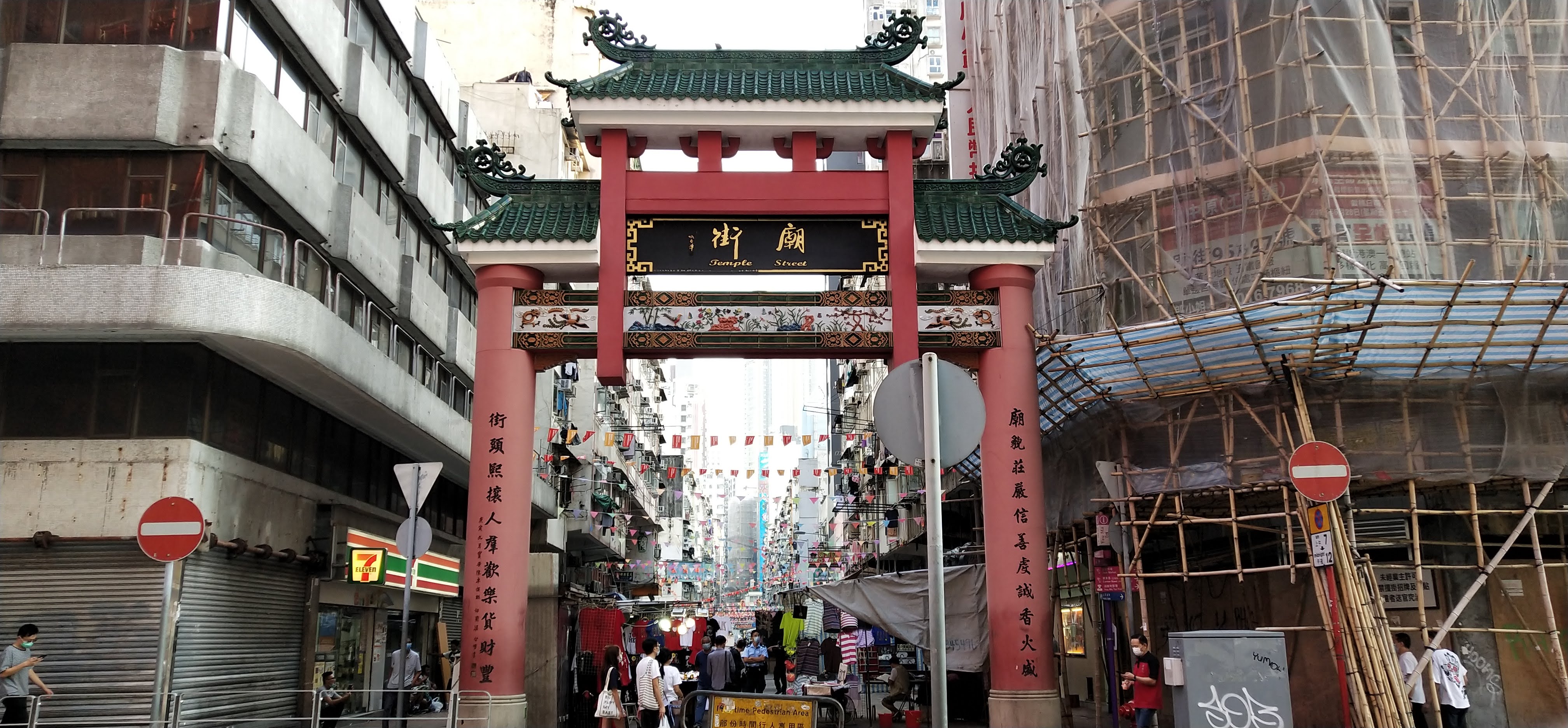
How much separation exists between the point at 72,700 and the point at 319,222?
26.5 ft

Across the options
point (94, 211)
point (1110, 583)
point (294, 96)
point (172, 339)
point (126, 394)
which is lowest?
point (1110, 583)

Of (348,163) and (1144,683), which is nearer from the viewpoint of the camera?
(1144,683)

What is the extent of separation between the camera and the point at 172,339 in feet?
51.4

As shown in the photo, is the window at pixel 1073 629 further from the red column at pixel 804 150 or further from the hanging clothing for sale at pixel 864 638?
the red column at pixel 804 150

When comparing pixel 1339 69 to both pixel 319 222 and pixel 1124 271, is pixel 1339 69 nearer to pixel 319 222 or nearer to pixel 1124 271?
pixel 1124 271

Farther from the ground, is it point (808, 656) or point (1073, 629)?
point (1073, 629)

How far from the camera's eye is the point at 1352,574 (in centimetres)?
1401

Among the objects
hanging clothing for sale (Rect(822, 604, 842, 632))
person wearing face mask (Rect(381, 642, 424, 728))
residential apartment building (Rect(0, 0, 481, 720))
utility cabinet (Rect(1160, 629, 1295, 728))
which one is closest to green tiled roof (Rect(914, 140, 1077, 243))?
utility cabinet (Rect(1160, 629, 1295, 728))

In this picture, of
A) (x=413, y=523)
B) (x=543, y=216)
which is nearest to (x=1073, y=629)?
(x=543, y=216)

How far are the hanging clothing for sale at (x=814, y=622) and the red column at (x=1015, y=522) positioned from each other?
11.3 metres

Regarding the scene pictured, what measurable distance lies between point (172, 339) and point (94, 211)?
75.3 inches

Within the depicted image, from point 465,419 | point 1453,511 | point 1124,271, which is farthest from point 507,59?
point 1453,511

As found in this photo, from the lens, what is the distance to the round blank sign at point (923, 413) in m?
6.62

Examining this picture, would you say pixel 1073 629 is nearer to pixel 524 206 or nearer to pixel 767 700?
pixel 524 206
